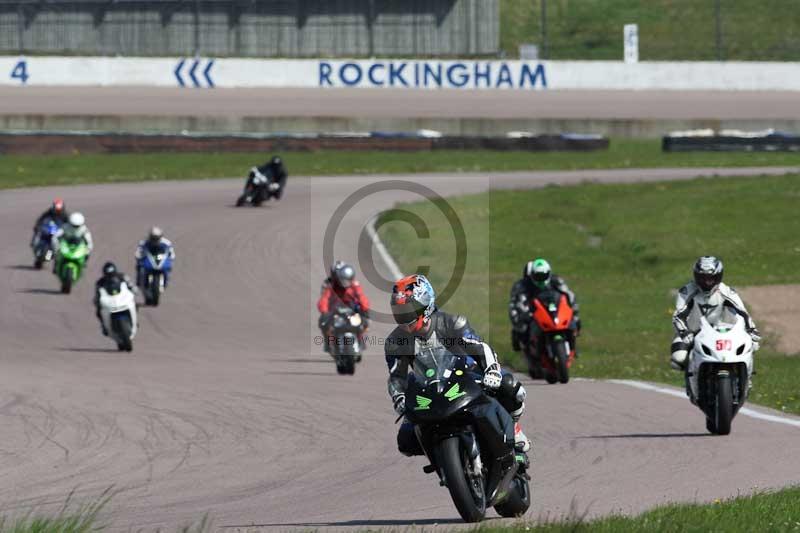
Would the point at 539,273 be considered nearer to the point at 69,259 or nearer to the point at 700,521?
the point at 700,521

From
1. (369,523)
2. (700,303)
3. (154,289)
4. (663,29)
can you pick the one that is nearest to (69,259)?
(154,289)

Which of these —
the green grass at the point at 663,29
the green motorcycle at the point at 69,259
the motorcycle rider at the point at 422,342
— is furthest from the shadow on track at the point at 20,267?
the green grass at the point at 663,29

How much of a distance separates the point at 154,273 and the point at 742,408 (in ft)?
46.7

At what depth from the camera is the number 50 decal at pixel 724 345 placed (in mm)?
13336

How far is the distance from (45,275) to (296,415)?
16416 millimetres

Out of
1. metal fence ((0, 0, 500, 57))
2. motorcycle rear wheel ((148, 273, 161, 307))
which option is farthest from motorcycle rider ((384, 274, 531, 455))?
metal fence ((0, 0, 500, 57))

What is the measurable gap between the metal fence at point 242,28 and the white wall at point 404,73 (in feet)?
1.96

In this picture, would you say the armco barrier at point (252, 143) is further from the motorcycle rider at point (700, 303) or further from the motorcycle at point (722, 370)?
the motorcycle at point (722, 370)

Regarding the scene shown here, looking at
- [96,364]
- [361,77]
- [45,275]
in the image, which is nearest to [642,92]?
[361,77]

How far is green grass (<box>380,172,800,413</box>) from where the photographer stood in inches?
902

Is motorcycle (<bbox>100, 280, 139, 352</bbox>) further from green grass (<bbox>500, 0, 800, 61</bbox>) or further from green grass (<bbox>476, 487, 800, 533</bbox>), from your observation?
green grass (<bbox>500, 0, 800, 61</bbox>)

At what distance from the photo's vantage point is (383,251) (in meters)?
32.2

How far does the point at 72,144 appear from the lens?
46.1m

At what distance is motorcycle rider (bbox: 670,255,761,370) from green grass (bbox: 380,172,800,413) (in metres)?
4.26
